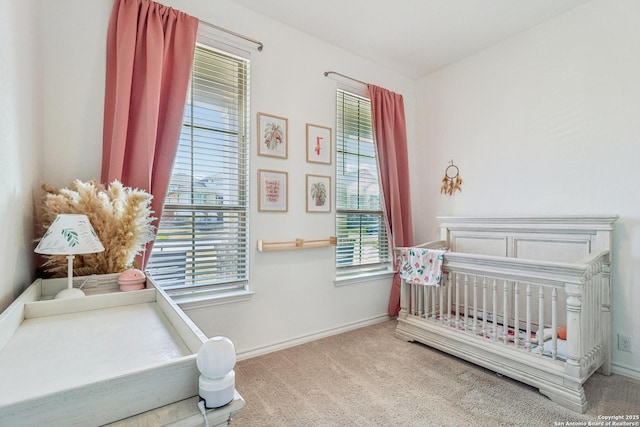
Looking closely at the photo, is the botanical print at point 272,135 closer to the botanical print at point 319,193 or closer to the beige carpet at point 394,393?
the botanical print at point 319,193

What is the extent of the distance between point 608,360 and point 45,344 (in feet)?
10.3

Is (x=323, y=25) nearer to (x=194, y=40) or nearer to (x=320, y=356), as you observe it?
(x=194, y=40)

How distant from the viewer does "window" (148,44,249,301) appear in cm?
212

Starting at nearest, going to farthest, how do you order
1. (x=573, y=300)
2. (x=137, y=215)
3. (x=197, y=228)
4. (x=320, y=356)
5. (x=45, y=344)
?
1. (x=45, y=344)
2. (x=137, y=215)
3. (x=573, y=300)
4. (x=197, y=228)
5. (x=320, y=356)

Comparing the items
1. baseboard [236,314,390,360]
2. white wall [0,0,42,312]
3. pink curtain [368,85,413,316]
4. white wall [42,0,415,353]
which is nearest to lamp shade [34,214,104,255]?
white wall [0,0,42,312]

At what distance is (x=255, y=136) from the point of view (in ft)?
7.95

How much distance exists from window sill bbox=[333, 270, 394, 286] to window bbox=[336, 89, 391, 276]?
39mm

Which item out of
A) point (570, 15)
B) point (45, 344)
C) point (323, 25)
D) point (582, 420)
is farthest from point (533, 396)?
point (323, 25)

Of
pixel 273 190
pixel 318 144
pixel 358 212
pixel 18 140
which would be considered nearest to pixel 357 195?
pixel 358 212

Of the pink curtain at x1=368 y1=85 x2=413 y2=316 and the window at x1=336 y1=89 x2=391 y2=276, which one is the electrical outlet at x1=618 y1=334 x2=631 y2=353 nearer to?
the pink curtain at x1=368 y1=85 x2=413 y2=316

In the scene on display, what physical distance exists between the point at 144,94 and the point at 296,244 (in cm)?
153

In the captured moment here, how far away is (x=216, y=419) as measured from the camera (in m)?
0.62

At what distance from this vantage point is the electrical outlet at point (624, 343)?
83.7 inches

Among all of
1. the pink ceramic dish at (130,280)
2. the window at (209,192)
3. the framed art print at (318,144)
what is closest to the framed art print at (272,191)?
the window at (209,192)
